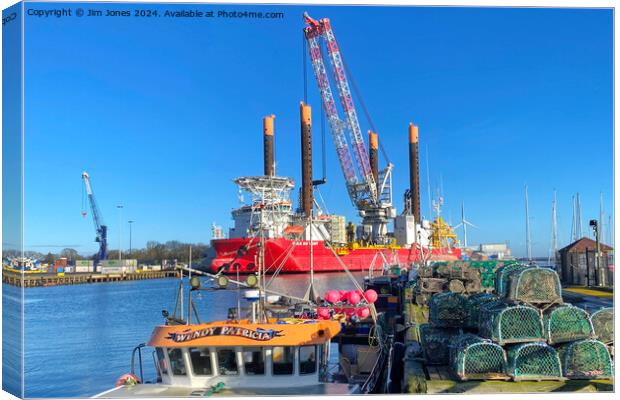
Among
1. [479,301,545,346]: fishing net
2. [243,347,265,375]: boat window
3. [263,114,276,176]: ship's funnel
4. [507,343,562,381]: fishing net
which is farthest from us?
[263,114,276,176]: ship's funnel

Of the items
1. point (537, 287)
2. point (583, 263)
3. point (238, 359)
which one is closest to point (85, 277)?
point (583, 263)

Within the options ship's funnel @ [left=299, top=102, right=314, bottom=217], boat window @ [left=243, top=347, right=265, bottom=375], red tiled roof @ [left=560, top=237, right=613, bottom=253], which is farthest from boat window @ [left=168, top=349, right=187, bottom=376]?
ship's funnel @ [left=299, top=102, right=314, bottom=217]

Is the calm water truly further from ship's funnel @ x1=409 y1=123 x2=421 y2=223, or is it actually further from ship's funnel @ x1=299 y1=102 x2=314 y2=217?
ship's funnel @ x1=409 y1=123 x2=421 y2=223

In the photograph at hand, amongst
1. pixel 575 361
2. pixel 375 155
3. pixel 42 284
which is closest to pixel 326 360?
pixel 575 361

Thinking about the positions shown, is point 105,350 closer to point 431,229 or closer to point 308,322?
point 308,322

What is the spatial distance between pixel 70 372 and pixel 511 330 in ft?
56.0

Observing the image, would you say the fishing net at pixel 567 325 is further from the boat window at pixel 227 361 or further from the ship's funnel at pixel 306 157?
the ship's funnel at pixel 306 157

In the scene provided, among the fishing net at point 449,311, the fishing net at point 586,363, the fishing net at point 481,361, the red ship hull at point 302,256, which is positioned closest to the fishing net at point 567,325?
the fishing net at point 586,363

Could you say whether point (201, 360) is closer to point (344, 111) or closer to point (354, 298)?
point (354, 298)

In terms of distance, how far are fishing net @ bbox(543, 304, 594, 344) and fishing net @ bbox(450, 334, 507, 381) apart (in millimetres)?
1077

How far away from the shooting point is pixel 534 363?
35.2 feet

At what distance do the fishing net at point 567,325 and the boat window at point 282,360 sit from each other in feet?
15.3

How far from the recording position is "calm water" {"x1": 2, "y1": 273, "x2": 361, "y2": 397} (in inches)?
462

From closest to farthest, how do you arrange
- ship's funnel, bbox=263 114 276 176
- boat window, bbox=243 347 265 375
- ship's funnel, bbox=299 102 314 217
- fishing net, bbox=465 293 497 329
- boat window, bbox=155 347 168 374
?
1. boat window, bbox=243 347 265 375
2. boat window, bbox=155 347 168 374
3. fishing net, bbox=465 293 497 329
4. ship's funnel, bbox=299 102 314 217
5. ship's funnel, bbox=263 114 276 176
